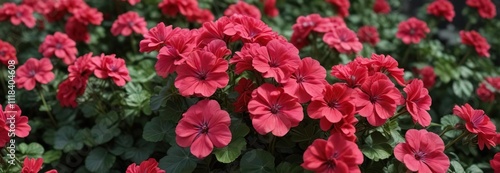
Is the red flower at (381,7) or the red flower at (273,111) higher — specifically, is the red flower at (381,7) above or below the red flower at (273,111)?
below

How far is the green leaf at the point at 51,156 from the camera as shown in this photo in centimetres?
199

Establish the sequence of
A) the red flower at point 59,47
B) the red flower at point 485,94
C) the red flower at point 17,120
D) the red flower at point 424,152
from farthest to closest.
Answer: the red flower at point 485,94 < the red flower at point 59,47 < the red flower at point 17,120 < the red flower at point 424,152

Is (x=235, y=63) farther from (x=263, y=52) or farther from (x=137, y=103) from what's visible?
(x=137, y=103)

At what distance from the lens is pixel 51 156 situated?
6.61ft

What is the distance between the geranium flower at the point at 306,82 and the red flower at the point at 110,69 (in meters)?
0.81

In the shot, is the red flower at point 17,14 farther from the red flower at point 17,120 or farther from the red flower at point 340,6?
the red flower at point 340,6

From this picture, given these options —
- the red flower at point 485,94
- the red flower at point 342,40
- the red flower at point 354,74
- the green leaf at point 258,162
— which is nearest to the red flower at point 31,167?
the green leaf at point 258,162

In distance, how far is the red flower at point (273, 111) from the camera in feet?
4.42

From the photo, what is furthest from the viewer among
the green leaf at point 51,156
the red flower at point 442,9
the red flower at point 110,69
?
the red flower at point 442,9

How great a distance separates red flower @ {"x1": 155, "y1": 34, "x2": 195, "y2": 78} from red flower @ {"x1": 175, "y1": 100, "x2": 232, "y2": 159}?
0.62 feet

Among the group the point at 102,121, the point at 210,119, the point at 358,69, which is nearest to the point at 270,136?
the point at 210,119

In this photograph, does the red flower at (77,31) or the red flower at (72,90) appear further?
the red flower at (77,31)

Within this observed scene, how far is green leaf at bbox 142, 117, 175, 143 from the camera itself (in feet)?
5.48

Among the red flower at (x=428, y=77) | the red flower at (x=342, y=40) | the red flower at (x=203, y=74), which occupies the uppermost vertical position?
the red flower at (x=203, y=74)
